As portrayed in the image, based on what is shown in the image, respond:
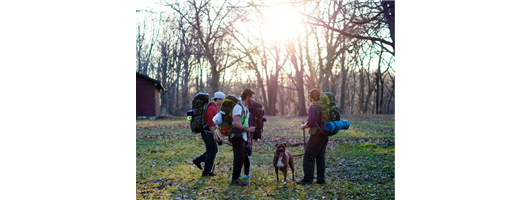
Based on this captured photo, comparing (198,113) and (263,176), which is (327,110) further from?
(198,113)

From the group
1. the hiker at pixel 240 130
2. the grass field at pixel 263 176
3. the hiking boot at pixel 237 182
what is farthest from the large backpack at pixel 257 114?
the hiking boot at pixel 237 182

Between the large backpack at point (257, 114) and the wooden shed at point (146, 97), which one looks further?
the wooden shed at point (146, 97)

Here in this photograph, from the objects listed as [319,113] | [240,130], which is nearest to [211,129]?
[240,130]

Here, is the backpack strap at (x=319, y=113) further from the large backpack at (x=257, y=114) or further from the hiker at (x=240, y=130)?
the large backpack at (x=257, y=114)

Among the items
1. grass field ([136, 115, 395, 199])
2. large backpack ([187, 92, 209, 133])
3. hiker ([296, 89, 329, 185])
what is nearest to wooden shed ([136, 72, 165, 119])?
grass field ([136, 115, 395, 199])

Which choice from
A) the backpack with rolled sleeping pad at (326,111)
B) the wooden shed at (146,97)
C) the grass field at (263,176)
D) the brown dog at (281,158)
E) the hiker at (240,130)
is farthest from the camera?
the wooden shed at (146,97)

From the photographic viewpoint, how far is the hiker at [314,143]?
727 centimetres

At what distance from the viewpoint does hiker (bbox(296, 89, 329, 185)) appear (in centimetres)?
727

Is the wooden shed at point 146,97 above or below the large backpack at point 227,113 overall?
above
